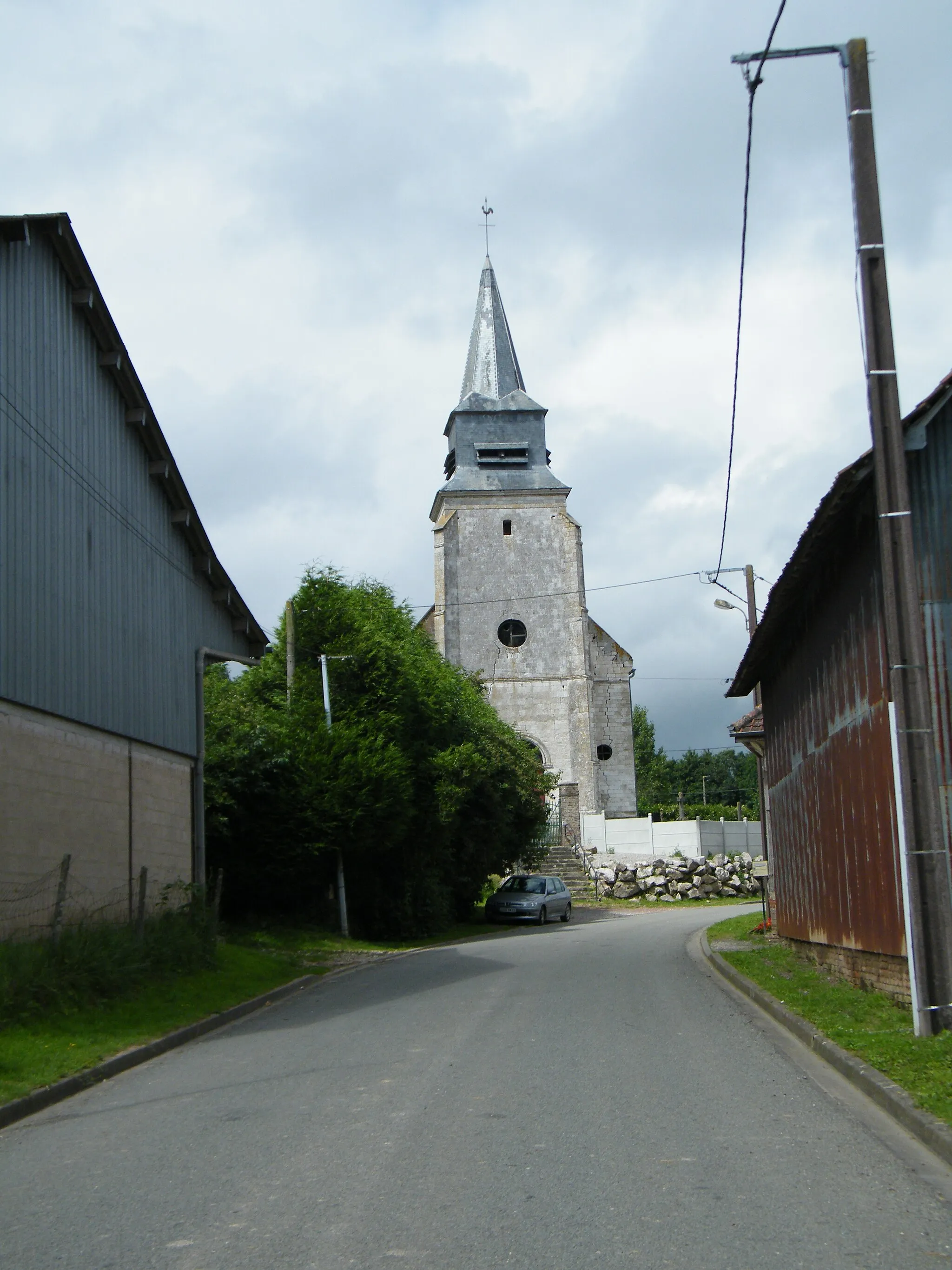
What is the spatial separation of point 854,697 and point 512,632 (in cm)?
3948

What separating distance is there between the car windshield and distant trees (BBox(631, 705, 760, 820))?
61554 mm

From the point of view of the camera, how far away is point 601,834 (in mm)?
47375

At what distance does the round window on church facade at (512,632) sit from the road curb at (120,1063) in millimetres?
36232

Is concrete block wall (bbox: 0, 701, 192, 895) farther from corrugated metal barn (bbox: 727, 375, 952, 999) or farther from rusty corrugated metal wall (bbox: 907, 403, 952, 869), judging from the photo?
rusty corrugated metal wall (bbox: 907, 403, 952, 869)

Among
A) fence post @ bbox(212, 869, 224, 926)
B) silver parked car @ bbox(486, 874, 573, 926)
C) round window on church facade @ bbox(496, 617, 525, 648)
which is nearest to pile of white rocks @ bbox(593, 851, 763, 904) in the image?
silver parked car @ bbox(486, 874, 573, 926)

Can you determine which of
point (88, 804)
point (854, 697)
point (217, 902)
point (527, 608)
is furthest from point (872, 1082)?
point (527, 608)

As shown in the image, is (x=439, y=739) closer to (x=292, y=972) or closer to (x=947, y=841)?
(x=292, y=972)

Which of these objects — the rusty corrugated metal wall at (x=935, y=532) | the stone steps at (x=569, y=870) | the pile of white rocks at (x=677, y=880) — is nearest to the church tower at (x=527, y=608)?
the stone steps at (x=569, y=870)

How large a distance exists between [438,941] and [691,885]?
17.4 m

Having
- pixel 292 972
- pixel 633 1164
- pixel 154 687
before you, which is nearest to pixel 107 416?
pixel 154 687

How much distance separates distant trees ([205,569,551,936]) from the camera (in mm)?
26203

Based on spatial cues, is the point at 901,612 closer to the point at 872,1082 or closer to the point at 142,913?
the point at 872,1082

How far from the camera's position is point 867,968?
42.4 ft

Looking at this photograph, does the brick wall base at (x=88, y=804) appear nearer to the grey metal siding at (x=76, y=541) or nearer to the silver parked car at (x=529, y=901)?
the grey metal siding at (x=76, y=541)
